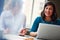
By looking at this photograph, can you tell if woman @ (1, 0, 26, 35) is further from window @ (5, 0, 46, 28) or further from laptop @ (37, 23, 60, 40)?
laptop @ (37, 23, 60, 40)

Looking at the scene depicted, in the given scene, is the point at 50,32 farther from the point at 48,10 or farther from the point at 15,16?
the point at 15,16

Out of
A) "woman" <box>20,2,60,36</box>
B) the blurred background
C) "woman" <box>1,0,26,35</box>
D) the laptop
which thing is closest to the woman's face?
"woman" <box>20,2,60,36</box>

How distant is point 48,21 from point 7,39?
2.64 ft

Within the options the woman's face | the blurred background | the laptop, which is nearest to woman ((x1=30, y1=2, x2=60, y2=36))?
the woman's face

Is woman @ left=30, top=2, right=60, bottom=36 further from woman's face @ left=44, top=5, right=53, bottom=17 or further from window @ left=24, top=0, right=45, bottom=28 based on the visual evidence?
window @ left=24, top=0, right=45, bottom=28

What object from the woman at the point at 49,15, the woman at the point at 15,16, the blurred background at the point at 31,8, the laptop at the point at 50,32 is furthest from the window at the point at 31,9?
the laptop at the point at 50,32

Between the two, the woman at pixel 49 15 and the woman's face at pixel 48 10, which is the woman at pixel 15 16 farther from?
the woman's face at pixel 48 10

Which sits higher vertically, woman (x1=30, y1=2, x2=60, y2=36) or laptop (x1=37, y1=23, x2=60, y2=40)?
woman (x1=30, y1=2, x2=60, y2=36)

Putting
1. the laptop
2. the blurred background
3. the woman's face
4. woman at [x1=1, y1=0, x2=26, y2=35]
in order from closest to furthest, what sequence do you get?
the laptop < the woman's face < woman at [x1=1, y1=0, x2=26, y2=35] < the blurred background

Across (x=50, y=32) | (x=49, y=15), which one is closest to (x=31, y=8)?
(x=49, y=15)

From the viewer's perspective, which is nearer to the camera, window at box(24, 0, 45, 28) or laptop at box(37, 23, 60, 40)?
laptop at box(37, 23, 60, 40)

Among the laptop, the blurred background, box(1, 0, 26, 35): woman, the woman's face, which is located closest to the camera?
the laptop

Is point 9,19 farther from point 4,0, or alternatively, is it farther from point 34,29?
point 34,29

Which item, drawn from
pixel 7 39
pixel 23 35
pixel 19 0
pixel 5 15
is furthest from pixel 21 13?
pixel 7 39
